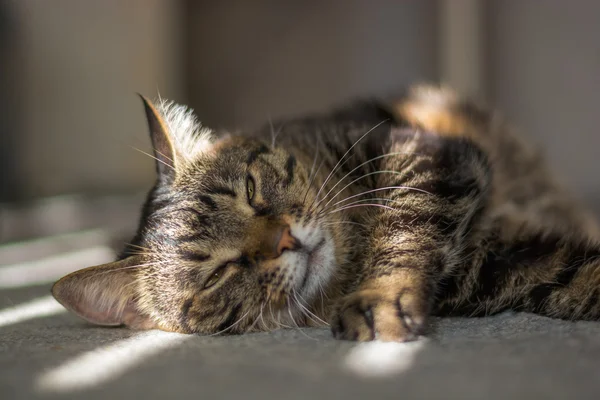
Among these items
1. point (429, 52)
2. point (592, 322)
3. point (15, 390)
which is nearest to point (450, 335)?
point (592, 322)

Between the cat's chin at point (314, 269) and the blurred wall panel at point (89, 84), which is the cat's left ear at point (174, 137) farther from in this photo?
the blurred wall panel at point (89, 84)

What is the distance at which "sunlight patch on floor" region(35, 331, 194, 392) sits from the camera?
0.90m

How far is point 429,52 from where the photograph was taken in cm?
452

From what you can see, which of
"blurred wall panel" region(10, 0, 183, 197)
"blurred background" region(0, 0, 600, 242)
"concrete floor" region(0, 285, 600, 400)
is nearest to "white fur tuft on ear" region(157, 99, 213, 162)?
"concrete floor" region(0, 285, 600, 400)

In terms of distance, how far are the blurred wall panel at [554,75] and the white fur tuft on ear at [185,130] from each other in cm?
275

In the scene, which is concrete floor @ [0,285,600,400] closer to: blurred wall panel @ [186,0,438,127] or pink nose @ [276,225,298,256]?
pink nose @ [276,225,298,256]

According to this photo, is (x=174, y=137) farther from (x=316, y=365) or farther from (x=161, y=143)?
(x=316, y=365)

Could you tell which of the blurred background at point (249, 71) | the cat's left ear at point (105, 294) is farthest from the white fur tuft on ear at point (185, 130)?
the blurred background at point (249, 71)

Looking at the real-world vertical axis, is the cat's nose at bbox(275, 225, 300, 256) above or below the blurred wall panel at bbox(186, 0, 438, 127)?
below

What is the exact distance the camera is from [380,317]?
3.66ft

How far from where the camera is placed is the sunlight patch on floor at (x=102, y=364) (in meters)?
0.90

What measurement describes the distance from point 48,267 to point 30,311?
2.33 ft

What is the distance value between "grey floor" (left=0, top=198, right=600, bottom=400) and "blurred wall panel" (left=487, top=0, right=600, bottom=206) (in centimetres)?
286

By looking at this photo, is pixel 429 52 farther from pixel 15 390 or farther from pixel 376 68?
pixel 15 390
